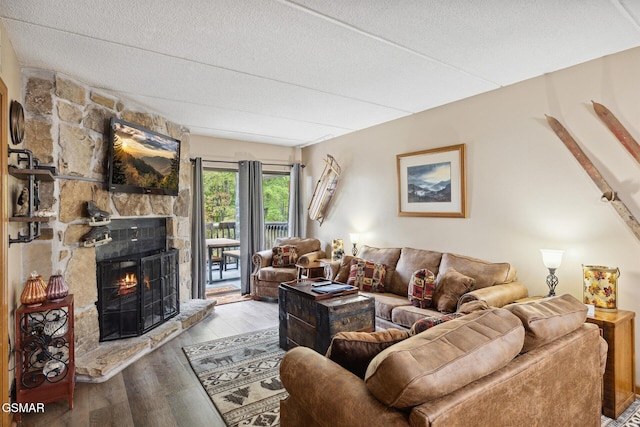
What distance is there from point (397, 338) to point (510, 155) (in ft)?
8.19

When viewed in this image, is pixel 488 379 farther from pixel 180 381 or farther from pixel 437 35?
pixel 180 381

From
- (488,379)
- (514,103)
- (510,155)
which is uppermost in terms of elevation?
(514,103)

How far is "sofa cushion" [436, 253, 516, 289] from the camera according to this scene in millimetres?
3090

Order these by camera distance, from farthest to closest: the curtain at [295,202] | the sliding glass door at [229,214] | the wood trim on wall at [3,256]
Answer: the sliding glass door at [229,214]
the curtain at [295,202]
the wood trim on wall at [3,256]

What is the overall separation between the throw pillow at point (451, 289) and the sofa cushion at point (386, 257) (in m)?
0.66

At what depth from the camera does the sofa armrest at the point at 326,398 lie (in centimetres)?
115

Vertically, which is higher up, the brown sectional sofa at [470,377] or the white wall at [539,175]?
the white wall at [539,175]

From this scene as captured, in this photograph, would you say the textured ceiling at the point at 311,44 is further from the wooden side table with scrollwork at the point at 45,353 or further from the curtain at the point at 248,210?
the curtain at the point at 248,210

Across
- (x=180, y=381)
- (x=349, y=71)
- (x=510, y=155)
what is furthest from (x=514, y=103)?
(x=180, y=381)

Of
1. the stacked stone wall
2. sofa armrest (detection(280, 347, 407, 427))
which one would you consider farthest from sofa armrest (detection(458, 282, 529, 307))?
the stacked stone wall

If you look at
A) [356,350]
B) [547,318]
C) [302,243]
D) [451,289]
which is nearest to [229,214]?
[302,243]

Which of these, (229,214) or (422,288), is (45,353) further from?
(229,214)

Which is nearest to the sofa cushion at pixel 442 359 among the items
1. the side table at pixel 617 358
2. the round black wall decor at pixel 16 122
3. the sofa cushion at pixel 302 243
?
the side table at pixel 617 358

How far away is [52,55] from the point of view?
2492mm
